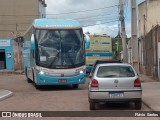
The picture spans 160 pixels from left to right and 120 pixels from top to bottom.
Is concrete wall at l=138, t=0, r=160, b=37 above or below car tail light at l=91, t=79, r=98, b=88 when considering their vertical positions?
above

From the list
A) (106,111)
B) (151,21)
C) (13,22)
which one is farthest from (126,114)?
(13,22)

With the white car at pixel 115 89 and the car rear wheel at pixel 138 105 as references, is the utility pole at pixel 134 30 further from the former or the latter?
the white car at pixel 115 89

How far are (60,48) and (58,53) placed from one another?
32 centimetres

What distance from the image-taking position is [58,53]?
24703 mm

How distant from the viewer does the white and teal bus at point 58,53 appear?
24438mm

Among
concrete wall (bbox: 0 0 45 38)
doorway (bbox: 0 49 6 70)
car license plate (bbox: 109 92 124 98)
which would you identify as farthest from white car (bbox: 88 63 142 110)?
concrete wall (bbox: 0 0 45 38)

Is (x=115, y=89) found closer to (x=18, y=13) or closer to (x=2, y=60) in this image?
(x=2, y=60)

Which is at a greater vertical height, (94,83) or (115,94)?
(94,83)

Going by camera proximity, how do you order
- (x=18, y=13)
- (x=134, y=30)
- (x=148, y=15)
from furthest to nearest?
(x=18, y=13) → (x=148, y=15) → (x=134, y=30)

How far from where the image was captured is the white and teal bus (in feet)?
80.2

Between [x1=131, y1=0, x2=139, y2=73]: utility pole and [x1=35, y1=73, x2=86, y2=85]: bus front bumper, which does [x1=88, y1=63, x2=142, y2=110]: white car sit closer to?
[x1=35, y1=73, x2=86, y2=85]: bus front bumper

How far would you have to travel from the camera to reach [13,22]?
71375 millimetres

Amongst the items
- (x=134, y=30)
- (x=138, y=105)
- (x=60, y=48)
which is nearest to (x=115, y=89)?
(x=138, y=105)

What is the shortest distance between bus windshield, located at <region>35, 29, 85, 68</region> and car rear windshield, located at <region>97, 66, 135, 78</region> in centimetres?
938
